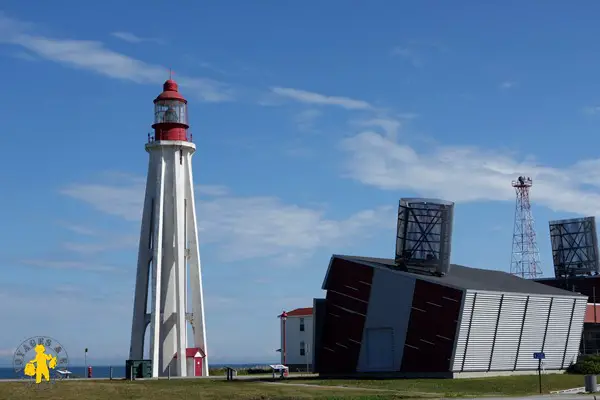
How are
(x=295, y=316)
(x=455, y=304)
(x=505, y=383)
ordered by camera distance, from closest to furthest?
(x=505, y=383) → (x=455, y=304) → (x=295, y=316)

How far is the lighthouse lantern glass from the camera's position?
74875 mm

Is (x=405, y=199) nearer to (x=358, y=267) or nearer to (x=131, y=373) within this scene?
(x=358, y=267)

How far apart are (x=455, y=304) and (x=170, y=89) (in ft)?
104

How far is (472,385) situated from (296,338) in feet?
157

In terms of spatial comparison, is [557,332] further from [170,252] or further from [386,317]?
[170,252]

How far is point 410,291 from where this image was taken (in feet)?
199

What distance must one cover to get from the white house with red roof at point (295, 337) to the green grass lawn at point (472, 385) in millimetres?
40754

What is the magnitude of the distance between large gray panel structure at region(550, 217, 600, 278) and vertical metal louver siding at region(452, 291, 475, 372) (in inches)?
1362

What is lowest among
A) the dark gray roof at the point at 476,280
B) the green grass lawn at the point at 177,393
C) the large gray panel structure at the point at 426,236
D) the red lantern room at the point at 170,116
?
the green grass lawn at the point at 177,393

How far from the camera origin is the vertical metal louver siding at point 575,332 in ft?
231

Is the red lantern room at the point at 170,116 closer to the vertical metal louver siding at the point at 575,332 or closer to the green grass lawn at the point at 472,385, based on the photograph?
the green grass lawn at the point at 472,385

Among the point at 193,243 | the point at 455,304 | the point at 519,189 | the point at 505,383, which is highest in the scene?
the point at 519,189

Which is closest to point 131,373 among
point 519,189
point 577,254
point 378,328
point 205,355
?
point 205,355

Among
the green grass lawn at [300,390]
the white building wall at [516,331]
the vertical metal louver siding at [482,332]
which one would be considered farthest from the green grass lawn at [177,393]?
the vertical metal louver siding at [482,332]
